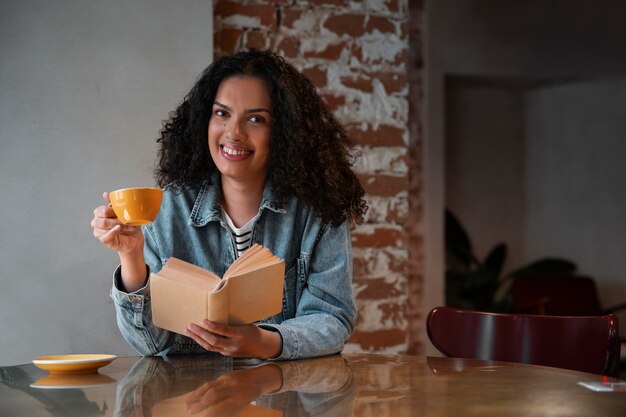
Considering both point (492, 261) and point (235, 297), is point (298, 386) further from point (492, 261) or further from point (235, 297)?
point (492, 261)

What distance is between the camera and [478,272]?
616 cm

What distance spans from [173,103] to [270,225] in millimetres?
654

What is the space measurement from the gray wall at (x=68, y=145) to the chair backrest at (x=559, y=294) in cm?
358

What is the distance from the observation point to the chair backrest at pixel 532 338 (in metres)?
1.95

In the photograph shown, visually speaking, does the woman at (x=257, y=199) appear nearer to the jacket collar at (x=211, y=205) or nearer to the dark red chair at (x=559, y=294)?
the jacket collar at (x=211, y=205)

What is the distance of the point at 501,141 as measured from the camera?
660cm

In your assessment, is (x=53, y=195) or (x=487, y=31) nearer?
(x=53, y=195)

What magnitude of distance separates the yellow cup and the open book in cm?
11

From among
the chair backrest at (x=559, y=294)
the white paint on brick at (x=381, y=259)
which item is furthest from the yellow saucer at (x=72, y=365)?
the chair backrest at (x=559, y=294)

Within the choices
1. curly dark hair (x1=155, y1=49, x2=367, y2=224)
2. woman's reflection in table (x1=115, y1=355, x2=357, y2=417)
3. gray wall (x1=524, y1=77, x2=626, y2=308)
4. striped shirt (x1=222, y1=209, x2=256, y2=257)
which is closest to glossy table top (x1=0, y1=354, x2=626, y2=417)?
woman's reflection in table (x1=115, y1=355, x2=357, y2=417)

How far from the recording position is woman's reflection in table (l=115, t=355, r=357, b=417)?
4.11ft

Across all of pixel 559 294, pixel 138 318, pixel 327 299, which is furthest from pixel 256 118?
pixel 559 294

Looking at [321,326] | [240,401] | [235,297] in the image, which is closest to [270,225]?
[321,326]

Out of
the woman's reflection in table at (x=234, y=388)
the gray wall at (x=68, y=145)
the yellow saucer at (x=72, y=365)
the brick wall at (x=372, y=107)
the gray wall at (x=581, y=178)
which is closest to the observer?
the woman's reflection in table at (x=234, y=388)
